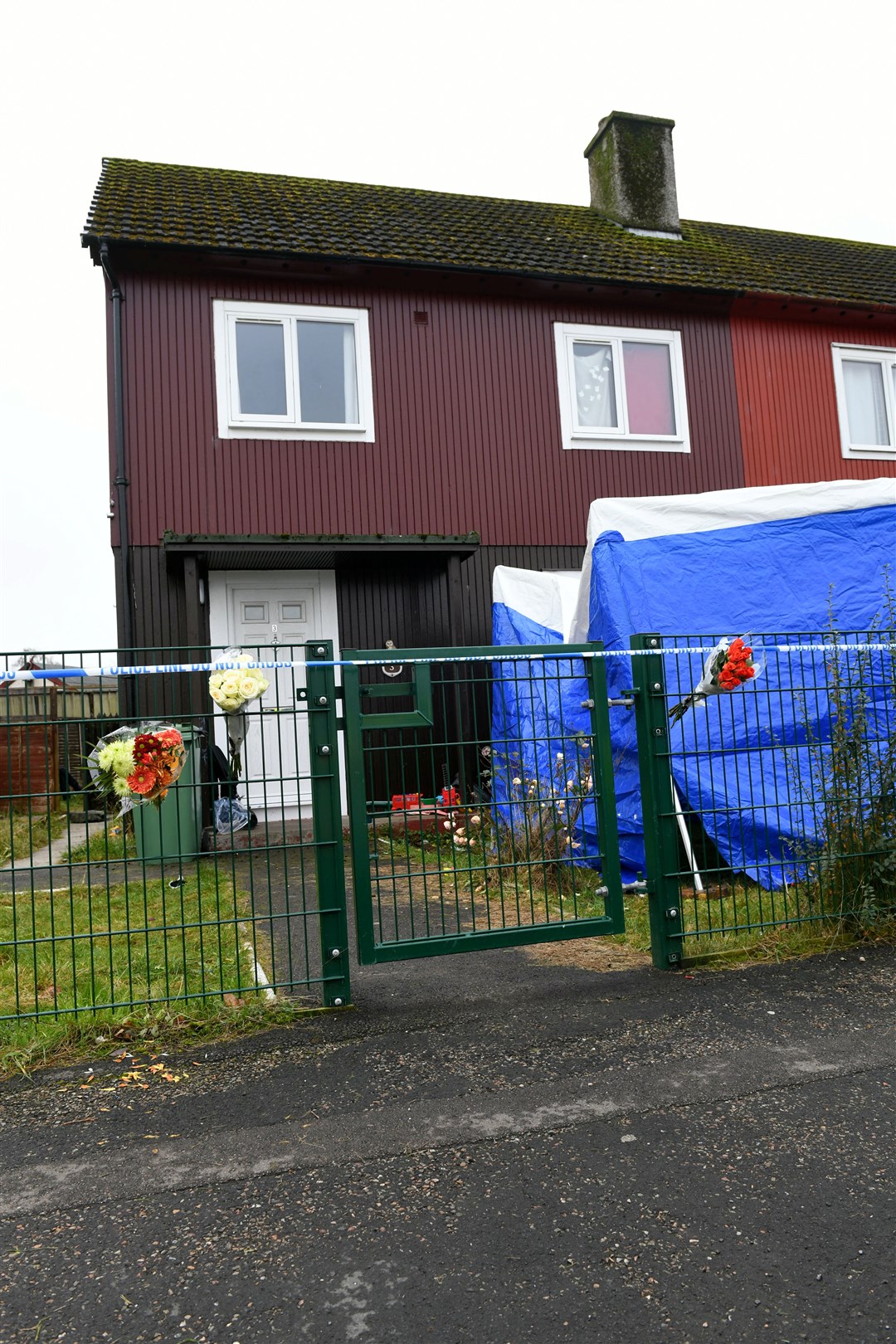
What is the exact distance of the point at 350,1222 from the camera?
2.53 meters

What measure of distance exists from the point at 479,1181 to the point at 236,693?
209 cm

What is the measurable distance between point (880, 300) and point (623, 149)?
4.25m

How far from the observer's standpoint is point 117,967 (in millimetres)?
4934

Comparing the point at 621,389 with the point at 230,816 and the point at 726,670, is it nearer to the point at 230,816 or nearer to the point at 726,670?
the point at 726,670

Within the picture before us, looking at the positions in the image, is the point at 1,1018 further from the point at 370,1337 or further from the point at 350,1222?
the point at 370,1337

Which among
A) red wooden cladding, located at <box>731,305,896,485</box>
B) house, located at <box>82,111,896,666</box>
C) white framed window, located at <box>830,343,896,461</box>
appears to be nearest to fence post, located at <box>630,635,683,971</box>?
house, located at <box>82,111,896,666</box>

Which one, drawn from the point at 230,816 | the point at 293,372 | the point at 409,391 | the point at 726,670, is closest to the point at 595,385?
the point at 409,391

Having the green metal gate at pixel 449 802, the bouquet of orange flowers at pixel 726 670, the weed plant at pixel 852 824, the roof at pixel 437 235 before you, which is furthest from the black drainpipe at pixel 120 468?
the weed plant at pixel 852 824

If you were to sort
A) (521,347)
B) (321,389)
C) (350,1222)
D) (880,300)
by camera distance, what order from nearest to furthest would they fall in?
(350,1222) < (321,389) < (521,347) < (880,300)

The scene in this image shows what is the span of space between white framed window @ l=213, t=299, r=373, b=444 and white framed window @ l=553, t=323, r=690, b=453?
2.53 metres

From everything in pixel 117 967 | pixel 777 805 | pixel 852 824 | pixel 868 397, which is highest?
pixel 868 397

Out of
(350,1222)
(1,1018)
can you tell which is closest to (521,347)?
(1,1018)

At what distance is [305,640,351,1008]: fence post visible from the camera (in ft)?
13.5

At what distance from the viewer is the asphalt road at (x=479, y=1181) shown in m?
2.17
